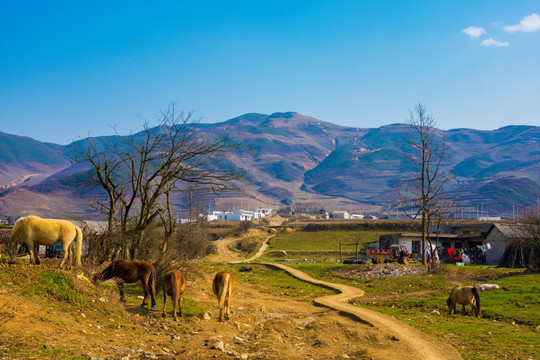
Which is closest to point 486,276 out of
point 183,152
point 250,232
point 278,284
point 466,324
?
point 278,284

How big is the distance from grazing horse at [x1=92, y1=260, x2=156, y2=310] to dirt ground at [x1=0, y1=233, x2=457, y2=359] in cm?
67

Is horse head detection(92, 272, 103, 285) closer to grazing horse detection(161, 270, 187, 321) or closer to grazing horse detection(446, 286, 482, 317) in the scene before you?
grazing horse detection(161, 270, 187, 321)

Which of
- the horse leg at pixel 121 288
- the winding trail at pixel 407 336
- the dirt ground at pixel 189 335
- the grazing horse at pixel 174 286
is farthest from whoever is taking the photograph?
the horse leg at pixel 121 288

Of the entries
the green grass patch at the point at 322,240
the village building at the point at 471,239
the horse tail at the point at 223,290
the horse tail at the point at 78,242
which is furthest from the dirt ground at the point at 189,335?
the green grass patch at the point at 322,240

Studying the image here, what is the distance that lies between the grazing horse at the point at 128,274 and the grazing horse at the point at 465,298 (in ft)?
40.6

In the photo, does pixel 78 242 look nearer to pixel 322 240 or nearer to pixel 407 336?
pixel 407 336

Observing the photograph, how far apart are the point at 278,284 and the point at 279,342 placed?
1909 centimetres

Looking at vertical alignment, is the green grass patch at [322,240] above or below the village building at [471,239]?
below

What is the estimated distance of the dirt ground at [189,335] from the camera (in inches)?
390

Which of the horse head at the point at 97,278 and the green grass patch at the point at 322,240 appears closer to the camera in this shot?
the horse head at the point at 97,278

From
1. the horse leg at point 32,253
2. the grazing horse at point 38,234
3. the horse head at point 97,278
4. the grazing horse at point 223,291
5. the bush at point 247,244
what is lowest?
the bush at point 247,244

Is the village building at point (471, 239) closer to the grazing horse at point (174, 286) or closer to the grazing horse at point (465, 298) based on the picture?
the grazing horse at point (465, 298)

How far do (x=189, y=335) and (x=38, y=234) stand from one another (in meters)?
4.67

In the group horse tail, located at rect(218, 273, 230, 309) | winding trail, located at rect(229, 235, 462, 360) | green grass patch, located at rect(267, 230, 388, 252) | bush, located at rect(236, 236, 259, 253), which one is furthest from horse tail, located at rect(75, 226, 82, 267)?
bush, located at rect(236, 236, 259, 253)
